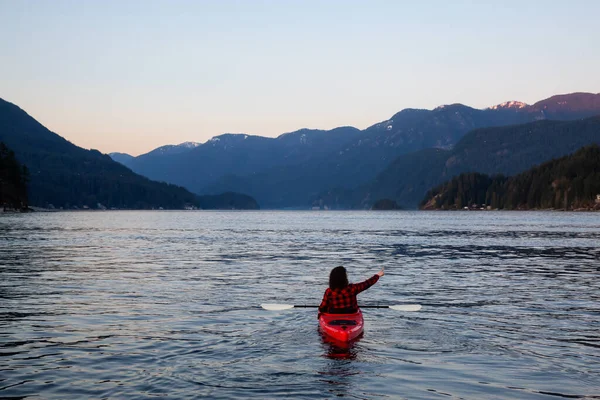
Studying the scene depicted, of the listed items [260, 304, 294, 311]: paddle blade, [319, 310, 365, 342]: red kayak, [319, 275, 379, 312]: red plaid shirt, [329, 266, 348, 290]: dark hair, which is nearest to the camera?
[319, 310, 365, 342]: red kayak

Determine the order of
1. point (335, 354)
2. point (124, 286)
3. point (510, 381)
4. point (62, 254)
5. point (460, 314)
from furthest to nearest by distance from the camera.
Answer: point (62, 254) → point (124, 286) → point (460, 314) → point (335, 354) → point (510, 381)

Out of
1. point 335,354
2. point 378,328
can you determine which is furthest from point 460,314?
point 335,354

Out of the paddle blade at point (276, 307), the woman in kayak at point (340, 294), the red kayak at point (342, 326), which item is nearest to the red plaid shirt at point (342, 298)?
the woman in kayak at point (340, 294)

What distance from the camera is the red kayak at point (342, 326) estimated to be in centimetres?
2206

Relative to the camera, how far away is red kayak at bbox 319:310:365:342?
22062 mm

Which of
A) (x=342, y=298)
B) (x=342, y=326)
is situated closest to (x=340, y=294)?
(x=342, y=298)

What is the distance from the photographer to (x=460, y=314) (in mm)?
28547

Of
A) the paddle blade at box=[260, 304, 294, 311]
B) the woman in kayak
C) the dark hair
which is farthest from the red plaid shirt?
the paddle blade at box=[260, 304, 294, 311]

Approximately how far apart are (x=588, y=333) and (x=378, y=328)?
24.3ft

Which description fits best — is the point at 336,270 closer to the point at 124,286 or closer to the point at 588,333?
the point at 588,333

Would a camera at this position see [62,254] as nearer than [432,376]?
No

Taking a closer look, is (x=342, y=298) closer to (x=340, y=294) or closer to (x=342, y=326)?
(x=340, y=294)

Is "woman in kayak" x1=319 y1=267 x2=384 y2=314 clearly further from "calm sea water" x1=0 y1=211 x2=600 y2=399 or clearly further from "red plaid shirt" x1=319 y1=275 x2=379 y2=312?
"calm sea water" x1=0 y1=211 x2=600 y2=399

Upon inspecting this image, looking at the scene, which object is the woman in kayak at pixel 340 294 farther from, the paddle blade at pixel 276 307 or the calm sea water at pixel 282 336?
the paddle blade at pixel 276 307
